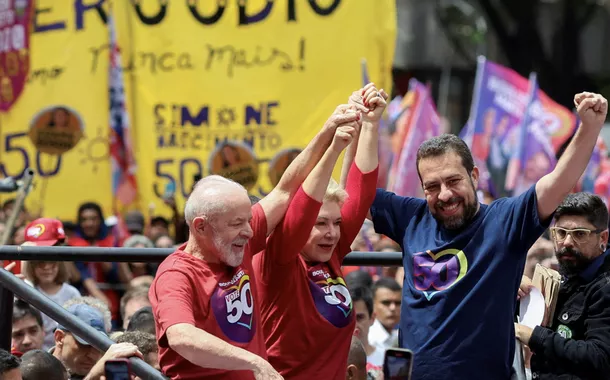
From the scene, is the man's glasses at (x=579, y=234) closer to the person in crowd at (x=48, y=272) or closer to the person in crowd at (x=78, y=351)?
the person in crowd at (x=78, y=351)

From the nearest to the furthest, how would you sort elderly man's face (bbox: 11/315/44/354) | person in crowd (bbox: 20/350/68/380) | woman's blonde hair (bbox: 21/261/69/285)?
person in crowd (bbox: 20/350/68/380), elderly man's face (bbox: 11/315/44/354), woman's blonde hair (bbox: 21/261/69/285)

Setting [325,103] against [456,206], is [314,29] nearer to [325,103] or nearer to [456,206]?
[325,103]

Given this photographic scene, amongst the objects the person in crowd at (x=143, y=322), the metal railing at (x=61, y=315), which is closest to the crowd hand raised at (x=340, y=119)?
the metal railing at (x=61, y=315)

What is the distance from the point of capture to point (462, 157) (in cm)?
454

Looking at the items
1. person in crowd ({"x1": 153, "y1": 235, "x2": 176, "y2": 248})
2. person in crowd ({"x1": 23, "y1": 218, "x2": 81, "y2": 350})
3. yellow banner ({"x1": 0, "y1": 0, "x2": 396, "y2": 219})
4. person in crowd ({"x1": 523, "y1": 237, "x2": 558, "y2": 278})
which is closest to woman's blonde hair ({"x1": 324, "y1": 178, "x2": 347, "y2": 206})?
person in crowd ({"x1": 23, "y1": 218, "x2": 81, "y2": 350})

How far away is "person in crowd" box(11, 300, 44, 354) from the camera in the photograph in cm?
639

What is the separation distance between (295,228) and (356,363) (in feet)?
4.32

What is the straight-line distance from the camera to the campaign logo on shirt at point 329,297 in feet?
15.0

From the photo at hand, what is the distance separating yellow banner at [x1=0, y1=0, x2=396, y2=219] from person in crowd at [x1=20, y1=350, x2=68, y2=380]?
587cm

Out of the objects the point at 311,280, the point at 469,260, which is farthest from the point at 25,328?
the point at 469,260

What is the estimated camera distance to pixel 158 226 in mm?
11039

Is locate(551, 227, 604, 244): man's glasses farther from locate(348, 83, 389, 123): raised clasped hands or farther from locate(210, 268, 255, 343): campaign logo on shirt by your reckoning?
locate(210, 268, 255, 343): campaign logo on shirt

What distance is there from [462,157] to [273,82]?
673 centimetres

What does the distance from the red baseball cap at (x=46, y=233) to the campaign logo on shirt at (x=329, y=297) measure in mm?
3091
